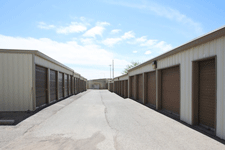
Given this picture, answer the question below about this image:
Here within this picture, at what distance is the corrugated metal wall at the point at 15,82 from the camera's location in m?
9.20

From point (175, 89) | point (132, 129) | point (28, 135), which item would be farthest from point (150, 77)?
point (28, 135)

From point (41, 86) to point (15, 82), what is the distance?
98.5 inches

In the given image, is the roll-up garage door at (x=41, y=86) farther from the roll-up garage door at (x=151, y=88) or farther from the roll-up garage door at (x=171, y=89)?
the roll-up garage door at (x=171, y=89)

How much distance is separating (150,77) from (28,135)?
9.64 meters

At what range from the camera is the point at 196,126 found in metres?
6.36

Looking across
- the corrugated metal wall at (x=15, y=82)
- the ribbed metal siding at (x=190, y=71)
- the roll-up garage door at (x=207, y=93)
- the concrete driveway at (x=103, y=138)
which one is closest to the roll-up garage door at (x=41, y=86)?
the corrugated metal wall at (x=15, y=82)

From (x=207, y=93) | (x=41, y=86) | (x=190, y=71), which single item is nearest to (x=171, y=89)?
(x=190, y=71)

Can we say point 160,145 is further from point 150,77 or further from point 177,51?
point 150,77

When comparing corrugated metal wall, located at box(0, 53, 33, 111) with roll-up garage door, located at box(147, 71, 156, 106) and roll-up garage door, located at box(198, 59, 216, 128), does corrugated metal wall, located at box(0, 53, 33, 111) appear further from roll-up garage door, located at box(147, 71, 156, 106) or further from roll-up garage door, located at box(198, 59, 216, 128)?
roll-up garage door, located at box(198, 59, 216, 128)

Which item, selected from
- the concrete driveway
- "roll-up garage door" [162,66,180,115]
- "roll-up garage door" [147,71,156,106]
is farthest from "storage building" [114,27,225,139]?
"roll-up garage door" [147,71,156,106]

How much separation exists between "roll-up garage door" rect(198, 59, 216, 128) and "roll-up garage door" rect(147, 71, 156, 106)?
16.5 feet

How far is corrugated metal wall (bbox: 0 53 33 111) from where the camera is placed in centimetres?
920

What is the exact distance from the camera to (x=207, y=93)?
6105 mm

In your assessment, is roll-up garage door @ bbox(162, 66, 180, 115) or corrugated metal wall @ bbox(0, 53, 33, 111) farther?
corrugated metal wall @ bbox(0, 53, 33, 111)
